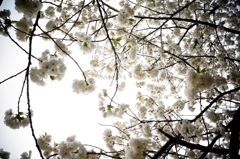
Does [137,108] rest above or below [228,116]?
above

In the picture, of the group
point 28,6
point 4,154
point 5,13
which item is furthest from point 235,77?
point 4,154

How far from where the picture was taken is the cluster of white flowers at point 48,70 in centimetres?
236

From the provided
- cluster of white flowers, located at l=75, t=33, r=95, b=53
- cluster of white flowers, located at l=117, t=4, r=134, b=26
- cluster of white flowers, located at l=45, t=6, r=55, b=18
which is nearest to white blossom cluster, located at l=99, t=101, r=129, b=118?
cluster of white flowers, located at l=75, t=33, r=95, b=53

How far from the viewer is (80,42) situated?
2.92m

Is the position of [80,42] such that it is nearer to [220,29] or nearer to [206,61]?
[220,29]

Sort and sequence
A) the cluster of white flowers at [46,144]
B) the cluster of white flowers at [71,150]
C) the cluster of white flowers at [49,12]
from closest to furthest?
the cluster of white flowers at [71,150]
the cluster of white flowers at [46,144]
the cluster of white flowers at [49,12]

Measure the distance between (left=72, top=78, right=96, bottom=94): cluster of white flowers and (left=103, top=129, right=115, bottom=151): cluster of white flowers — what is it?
2.31 m

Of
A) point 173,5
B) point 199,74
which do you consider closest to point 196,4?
point 173,5

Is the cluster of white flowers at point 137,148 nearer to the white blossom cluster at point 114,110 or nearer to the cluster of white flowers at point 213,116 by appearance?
the white blossom cluster at point 114,110

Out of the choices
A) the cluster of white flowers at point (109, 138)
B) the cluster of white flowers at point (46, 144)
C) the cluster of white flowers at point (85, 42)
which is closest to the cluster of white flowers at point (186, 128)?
the cluster of white flowers at point (109, 138)

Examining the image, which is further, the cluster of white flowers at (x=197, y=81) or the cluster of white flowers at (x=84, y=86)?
the cluster of white flowers at (x=84, y=86)

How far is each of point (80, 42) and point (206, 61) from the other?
6.20 m

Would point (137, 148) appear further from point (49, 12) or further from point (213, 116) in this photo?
point (49, 12)

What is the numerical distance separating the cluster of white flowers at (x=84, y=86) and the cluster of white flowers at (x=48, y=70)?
379 millimetres
